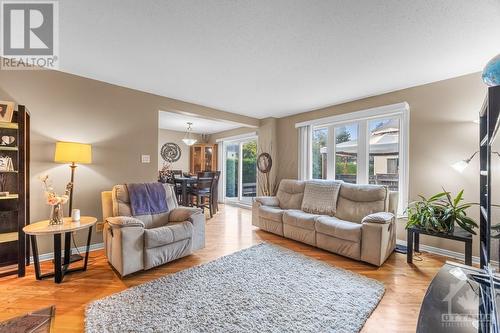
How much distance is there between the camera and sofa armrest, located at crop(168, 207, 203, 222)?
277 cm

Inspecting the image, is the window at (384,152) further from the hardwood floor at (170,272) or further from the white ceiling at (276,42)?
the hardwood floor at (170,272)

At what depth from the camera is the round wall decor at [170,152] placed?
6.50 m

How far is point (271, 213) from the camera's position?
3609mm

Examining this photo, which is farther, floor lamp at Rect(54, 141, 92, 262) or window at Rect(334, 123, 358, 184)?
window at Rect(334, 123, 358, 184)

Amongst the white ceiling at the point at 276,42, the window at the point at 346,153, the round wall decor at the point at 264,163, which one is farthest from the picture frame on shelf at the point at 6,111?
the window at the point at 346,153

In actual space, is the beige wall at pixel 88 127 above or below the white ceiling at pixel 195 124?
below

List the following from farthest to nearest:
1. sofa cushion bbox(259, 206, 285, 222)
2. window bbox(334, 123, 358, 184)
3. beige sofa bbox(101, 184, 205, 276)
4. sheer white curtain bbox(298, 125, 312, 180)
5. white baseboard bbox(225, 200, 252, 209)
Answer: white baseboard bbox(225, 200, 252, 209), sheer white curtain bbox(298, 125, 312, 180), window bbox(334, 123, 358, 184), sofa cushion bbox(259, 206, 285, 222), beige sofa bbox(101, 184, 205, 276)

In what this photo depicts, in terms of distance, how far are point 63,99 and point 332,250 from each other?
12.9 ft

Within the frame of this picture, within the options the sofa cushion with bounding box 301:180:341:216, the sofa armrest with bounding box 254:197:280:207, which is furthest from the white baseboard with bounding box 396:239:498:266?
the sofa armrest with bounding box 254:197:280:207

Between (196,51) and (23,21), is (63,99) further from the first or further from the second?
(196,51)

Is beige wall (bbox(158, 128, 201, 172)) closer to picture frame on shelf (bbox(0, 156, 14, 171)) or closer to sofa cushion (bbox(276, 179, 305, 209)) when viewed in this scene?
sofa cushion (bbox(276, 179, 305, 209))

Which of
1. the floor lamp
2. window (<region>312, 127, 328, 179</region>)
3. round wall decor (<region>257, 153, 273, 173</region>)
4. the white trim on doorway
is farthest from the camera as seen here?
the white trim on doorway

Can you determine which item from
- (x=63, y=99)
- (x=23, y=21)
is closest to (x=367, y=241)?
(x=23, y=21)

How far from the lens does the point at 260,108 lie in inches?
168
